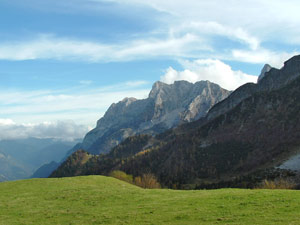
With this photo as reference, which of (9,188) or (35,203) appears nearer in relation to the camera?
(35,203)

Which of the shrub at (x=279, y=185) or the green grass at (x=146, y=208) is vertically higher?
the green grass at (x=146, y=208)

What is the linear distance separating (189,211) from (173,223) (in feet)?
16.3

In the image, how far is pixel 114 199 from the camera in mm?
45781

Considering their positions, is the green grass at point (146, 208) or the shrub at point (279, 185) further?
the shrub at point (279, 185)

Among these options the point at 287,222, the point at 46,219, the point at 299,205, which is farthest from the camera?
the point at 46,219

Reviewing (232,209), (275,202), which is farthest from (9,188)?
(275,202)

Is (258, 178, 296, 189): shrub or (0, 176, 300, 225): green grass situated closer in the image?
(0, 176, 300, 225): green grass

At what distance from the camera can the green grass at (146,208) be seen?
29562 millimetres

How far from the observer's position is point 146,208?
37438 millimetres

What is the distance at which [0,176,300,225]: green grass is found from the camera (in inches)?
1164

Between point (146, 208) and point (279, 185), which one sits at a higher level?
point (146, 208)

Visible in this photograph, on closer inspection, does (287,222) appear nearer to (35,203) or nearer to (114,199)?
(114,199)

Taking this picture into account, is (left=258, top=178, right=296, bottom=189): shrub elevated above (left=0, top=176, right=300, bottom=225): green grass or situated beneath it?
situated beneath

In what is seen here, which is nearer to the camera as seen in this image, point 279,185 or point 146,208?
point 146,208
